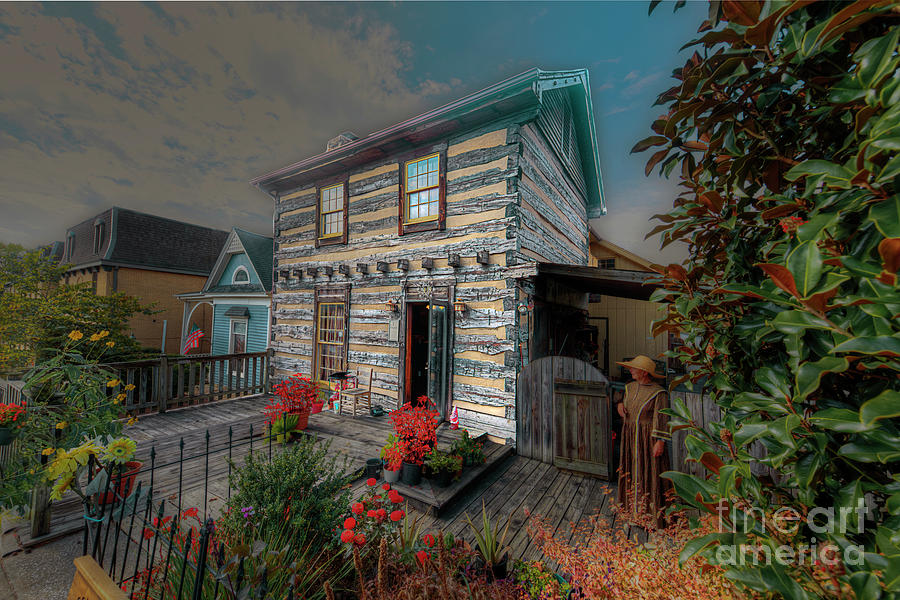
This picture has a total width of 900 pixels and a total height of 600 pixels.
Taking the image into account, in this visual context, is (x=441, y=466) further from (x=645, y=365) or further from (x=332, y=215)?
(x=332, y=215)

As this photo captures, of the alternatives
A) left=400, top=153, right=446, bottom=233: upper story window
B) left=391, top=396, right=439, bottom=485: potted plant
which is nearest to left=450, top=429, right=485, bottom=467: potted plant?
left=391, top=396, right=439, bottom=485: potted plant

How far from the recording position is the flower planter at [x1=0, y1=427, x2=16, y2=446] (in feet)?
9.61

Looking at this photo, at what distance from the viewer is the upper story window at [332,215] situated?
8703mm

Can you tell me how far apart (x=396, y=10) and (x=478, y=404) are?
1397 centimetres

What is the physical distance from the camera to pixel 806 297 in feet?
2.41

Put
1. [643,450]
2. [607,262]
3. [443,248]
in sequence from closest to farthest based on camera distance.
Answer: [643,450] < [443,248] < [607,262]

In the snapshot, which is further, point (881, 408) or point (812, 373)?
point (812, 373)

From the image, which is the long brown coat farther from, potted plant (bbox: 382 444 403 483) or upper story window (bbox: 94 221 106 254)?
upper story window (bbox: 94 221 106 254)

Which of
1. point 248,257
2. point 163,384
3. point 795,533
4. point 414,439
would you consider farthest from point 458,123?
point 248,257

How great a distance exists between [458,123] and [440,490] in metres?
6.80

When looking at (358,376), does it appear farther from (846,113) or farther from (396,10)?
(396,10)

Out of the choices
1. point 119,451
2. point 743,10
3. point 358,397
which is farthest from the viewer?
point 358,397

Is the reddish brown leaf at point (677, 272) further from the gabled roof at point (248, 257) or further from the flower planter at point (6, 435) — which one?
the gabled roof at point (248, 257)

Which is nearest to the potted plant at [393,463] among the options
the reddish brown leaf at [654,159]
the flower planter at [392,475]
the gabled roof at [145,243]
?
the flower planter at [392,475]
